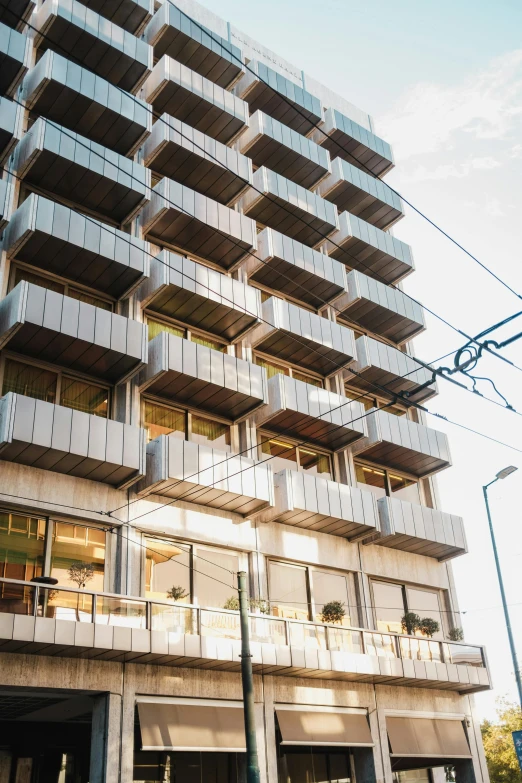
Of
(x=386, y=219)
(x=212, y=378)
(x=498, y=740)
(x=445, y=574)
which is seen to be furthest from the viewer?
(x=498, y=740)

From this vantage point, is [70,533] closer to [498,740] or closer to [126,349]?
[126,349]

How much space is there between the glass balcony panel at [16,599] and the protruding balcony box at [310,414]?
11.0 m

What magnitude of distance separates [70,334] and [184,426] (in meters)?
5.47

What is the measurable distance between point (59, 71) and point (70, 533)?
15123mm

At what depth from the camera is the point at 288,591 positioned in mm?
24969

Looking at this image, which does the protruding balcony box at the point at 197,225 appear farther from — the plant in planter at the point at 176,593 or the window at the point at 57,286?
the plant in planter at the point at 176,593

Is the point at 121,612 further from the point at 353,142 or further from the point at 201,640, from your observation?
the point at 353,142

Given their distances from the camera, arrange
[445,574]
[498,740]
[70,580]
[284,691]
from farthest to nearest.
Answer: [498,740] → [445,574] → [284,691] → [70,580]

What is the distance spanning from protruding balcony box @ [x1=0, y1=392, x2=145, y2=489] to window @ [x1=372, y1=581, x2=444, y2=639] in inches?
428

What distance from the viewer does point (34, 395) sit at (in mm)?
22312

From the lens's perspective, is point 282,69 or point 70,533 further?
point 282,69

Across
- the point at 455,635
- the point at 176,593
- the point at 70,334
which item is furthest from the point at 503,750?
the point at 70,334

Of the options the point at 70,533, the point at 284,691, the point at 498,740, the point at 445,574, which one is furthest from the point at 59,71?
the point at 498,740

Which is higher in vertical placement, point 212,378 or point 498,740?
point 212,378
